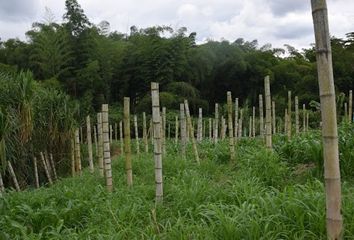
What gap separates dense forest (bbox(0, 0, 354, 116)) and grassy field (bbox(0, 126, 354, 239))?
9.34m

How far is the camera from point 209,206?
3.13m

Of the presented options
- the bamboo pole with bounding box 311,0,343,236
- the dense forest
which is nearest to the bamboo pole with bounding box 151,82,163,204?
the bamboo pole with bounding box 311,0,343,236

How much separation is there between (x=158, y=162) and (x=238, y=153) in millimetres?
2467

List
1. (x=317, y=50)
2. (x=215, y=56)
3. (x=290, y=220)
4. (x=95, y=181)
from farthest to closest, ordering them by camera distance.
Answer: (x=215, y=56), (x=95, y=181), (x=290, y=220), (x=317, y=50)

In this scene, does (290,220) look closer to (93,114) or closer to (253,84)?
(93,114)

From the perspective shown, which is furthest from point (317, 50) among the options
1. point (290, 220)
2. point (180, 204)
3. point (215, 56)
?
point (215, 56)

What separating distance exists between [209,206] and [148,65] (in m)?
12.8

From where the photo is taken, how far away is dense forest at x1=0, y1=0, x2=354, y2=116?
15062mm

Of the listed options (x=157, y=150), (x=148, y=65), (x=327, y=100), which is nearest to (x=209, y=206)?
(x=157, y=150)

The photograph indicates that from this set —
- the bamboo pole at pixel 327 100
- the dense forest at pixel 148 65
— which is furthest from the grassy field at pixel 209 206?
the dense forest at pixel 148 65

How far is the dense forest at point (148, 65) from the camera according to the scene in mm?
15062

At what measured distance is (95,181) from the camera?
5871mm

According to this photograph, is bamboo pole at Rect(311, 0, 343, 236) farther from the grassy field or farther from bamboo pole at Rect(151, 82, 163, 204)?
bamboo pole at Rect(151, 82, 163, 204)

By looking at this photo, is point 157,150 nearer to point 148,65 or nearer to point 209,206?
point 209,206
